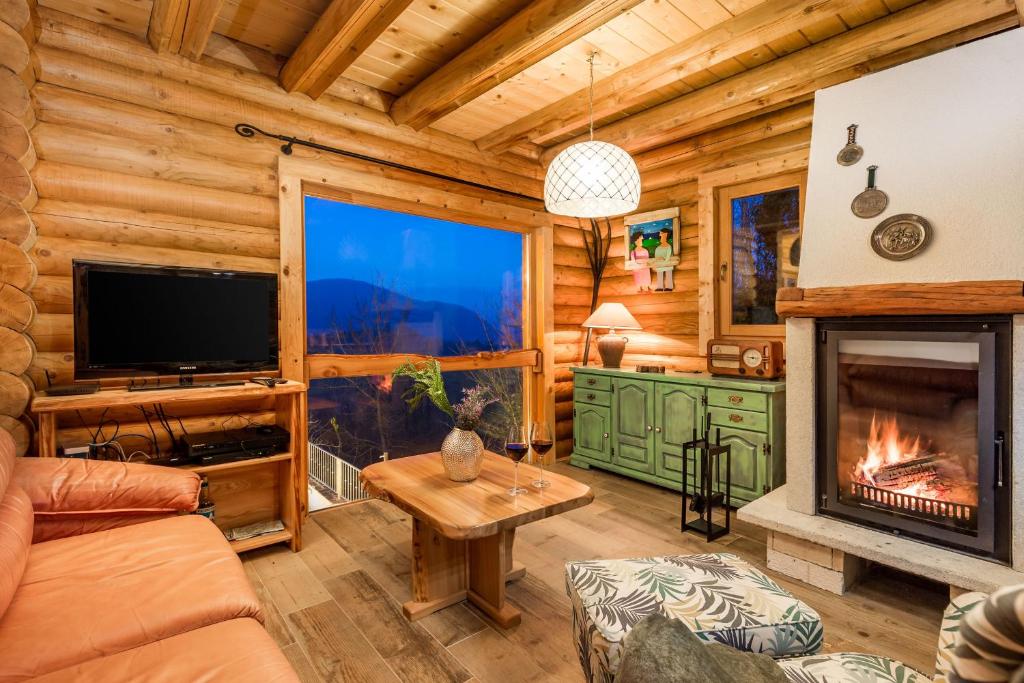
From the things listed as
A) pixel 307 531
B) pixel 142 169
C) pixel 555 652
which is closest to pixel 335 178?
pixel 142 169

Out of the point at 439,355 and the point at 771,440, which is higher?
the point at 439,355

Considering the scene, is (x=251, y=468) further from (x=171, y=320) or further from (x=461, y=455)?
(x=461, y=455)

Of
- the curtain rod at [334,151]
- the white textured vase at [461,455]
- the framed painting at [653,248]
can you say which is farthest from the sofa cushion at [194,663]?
the framed painting at [653,248]

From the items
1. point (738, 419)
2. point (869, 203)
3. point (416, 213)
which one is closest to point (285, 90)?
point (416, 213)

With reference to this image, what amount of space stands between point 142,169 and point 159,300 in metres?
0.68

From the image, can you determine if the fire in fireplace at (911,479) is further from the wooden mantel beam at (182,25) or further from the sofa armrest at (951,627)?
the wooden mantel beam at (182,25)

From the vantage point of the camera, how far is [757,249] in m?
3.72

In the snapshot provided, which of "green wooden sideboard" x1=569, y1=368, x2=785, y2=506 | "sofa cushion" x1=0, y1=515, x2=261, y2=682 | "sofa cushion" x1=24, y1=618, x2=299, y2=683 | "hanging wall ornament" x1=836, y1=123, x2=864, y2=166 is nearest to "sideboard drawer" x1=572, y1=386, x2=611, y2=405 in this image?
"green wooden sideboard" x1=569, y1=368, x2=785, y2=506

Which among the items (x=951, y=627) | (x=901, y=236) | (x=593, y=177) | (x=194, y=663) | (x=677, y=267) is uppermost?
(x=593, y=177)

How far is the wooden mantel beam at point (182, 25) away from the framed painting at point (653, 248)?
3122 millimetres

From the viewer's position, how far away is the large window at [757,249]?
354 centimetres

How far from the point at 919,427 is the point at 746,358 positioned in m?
1.13

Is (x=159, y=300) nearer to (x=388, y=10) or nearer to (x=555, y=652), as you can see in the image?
(x=388, y=10)

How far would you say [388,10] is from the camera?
2314mm
